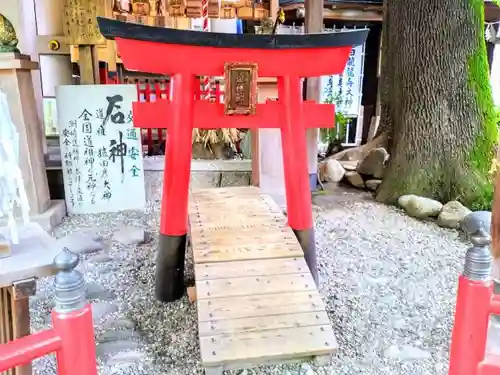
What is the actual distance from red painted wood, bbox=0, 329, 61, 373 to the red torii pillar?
5.73 ft

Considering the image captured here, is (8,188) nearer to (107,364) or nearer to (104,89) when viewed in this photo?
(107,364)

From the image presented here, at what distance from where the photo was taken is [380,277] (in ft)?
11.5

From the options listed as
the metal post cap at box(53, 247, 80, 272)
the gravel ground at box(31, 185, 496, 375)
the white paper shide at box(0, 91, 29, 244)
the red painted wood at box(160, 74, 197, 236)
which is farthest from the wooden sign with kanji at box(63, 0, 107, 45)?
the metal post cap at box(53, 247, 80, 272)

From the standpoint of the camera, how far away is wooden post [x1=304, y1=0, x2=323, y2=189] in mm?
5344

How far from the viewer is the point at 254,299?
254 cm

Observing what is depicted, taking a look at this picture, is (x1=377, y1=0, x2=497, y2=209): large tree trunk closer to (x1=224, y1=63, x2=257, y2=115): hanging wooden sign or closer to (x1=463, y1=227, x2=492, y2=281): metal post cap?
(x1=224, y1=63, x2=257, y2=115): hanging wooden sign

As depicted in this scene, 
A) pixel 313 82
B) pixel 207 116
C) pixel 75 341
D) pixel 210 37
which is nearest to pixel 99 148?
pixel 207 116

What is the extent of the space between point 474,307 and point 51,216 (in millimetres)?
4175

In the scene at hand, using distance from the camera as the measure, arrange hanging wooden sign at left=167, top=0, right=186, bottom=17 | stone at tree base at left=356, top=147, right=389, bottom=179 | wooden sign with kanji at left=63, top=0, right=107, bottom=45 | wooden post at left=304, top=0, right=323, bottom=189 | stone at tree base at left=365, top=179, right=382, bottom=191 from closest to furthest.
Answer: wooden sign with kanji at left=63, top=0, right=107, bottom=45, wooden post at left=304, top=0, right=323, bottom=189, stone at tree base at left=365, top=179, right=382, bottom=191, stone at tree base at left=356, top=147, right=389, bottom=179, hanging wooden sign at left=167, top=0, right=186, bottom=17

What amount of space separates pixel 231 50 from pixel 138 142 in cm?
272

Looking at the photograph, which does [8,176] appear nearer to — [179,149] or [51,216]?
[179,149]

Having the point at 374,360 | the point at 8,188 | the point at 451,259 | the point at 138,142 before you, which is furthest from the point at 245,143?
the point at 8,188

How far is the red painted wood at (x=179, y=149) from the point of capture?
285 cm

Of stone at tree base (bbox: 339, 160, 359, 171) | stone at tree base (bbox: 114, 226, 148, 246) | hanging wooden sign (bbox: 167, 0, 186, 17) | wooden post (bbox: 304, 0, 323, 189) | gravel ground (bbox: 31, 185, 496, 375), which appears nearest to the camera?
gravel ground (bbox: 31, 185, 496, 375)
